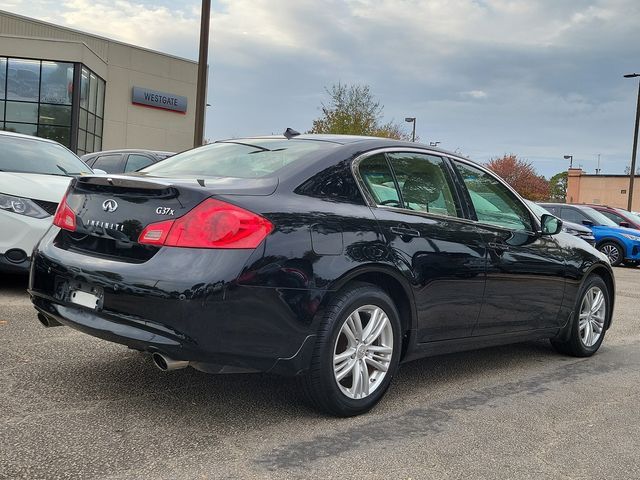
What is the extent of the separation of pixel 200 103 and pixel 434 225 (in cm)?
983

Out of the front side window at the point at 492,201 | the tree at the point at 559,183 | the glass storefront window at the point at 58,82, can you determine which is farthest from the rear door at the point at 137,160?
the tree at the point at 559,183

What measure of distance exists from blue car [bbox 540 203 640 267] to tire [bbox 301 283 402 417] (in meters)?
14.0

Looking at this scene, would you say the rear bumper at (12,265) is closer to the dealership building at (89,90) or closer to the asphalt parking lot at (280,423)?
the asphalt parking lot at (280,423)

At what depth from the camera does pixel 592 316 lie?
566cm

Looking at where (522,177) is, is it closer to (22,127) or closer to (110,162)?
(22,127)

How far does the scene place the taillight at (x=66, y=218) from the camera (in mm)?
3586

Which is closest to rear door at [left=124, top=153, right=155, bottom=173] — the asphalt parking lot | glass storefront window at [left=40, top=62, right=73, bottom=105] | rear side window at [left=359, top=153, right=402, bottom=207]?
the asphalt parking lot

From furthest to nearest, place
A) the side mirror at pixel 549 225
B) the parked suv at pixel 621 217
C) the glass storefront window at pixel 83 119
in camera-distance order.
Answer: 1. the glass storefront window at pixel 83 119
2. the parked suv at pixel 621 217
3. the side mirror at pixel 549 225

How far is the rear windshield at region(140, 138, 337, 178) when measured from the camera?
3738 millimetres

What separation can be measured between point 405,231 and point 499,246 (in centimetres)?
102

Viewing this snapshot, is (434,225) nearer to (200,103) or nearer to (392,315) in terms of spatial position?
(392,315)

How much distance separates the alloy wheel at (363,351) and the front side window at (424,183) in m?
0.78

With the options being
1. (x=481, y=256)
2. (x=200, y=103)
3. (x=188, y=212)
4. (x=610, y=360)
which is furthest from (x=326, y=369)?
(x=200, y=103)

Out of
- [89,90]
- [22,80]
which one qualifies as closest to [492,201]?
[22,80]
